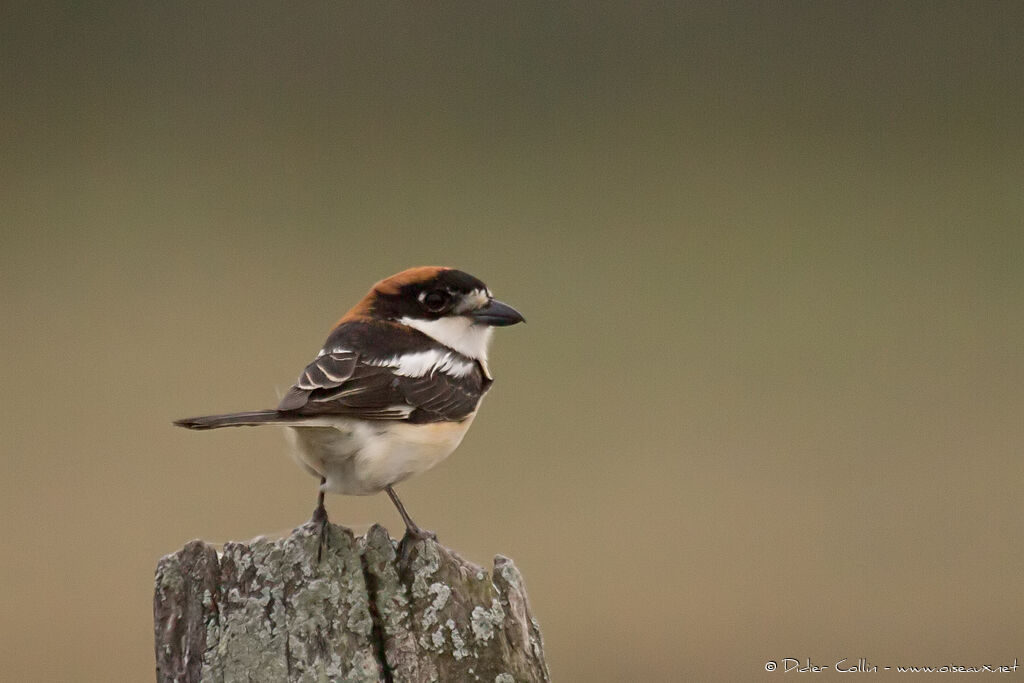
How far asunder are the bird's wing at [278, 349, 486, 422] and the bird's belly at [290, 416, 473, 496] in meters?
0.04

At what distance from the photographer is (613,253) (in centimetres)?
1166

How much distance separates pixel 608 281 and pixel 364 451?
780 cm

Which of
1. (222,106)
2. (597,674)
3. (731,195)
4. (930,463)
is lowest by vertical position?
(597,674)

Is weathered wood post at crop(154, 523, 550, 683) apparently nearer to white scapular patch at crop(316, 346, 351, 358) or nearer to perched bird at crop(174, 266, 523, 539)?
perched bird at crop(174, 266, 523, 539)

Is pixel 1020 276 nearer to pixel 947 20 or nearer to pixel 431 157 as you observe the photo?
pixel 947 20

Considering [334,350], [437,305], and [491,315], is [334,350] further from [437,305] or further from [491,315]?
[491,315]

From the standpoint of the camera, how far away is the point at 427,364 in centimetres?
386

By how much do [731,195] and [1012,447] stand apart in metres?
5.03

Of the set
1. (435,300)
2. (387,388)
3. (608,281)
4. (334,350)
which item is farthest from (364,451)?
(608,281)

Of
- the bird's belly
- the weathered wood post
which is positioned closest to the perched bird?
the bird's belly

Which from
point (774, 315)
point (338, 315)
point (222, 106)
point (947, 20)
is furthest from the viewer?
point (947, 20)

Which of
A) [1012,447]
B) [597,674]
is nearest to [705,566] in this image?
[597,674]

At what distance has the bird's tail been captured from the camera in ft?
9.68

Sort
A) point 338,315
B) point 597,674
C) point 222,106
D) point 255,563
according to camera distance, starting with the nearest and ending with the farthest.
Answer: point 255,563, point 597,674, point 338,315, point 222,106
